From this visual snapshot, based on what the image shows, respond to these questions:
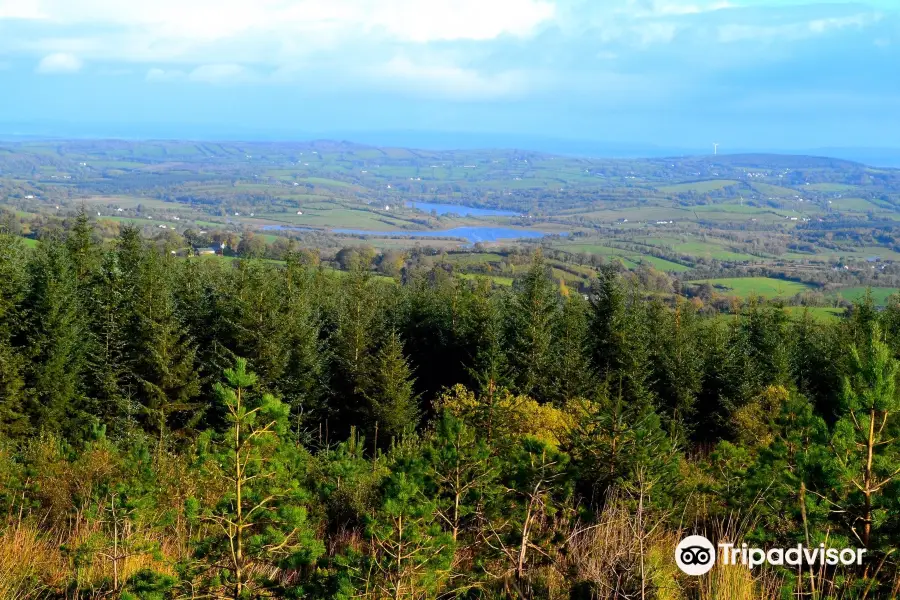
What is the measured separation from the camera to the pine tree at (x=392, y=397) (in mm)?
26688

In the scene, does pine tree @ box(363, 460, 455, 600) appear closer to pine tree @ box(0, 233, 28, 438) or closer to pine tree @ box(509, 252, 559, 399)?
pine tree @ box(0, 233, 28, 438)

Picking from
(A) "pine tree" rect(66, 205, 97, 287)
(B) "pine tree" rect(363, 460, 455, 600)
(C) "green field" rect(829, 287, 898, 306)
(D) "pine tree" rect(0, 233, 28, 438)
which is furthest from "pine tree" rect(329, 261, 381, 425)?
(C) "green field" rect(829, 287, 898, 306)

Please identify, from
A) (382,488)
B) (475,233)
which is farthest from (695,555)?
(475,233)

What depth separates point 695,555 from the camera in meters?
5.71

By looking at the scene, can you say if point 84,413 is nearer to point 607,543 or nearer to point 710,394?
point 607,543

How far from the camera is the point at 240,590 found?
541cm

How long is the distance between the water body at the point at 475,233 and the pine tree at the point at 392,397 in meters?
113

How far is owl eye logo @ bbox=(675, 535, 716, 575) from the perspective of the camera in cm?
554

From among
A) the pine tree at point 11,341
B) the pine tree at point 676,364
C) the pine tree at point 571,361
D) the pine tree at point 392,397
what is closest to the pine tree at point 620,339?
the pine tree at point 676,364

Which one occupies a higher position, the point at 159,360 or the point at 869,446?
the point at 869,446

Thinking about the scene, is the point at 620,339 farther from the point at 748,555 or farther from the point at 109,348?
the point at 748,555

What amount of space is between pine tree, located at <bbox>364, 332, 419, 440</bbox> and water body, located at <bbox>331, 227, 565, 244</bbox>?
11342 cm

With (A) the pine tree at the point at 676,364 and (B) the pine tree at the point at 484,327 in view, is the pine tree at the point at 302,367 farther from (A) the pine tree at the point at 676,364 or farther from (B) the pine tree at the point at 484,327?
(A) the pine tree at the point at 676,364

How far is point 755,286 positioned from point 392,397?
2750 inches
